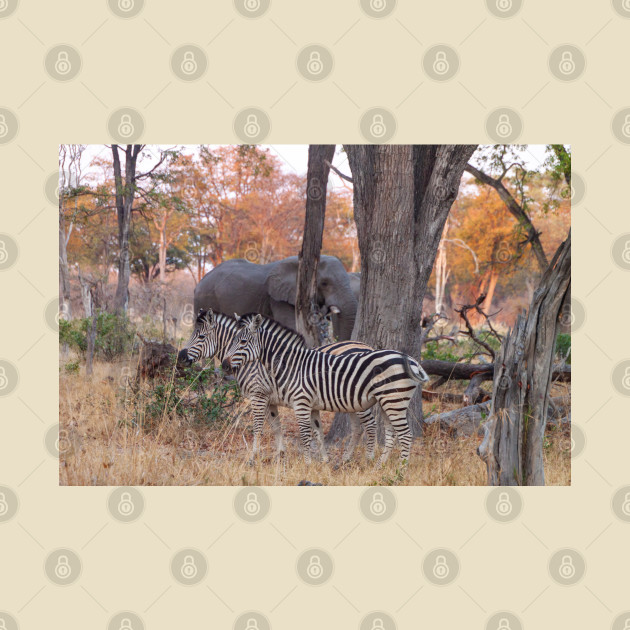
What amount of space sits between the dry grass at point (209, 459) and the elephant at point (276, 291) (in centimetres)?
672

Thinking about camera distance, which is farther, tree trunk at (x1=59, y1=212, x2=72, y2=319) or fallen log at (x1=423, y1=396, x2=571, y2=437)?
tree trunk at (x1=59, y1=212, x2=72, y2=319)

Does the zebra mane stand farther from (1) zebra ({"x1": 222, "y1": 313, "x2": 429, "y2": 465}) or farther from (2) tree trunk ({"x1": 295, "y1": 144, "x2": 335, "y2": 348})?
(2) tree trunk ({"x1": 295, "y1": 144, "x2": 335, "y2": 348})

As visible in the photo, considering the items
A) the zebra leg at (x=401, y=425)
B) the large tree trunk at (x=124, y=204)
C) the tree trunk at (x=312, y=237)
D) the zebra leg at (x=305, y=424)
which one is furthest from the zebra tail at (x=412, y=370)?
the large tree trunk at (x=124, y=204)

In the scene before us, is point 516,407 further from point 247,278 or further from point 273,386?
point 247,278

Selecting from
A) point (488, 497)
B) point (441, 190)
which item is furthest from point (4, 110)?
point (488, 497)

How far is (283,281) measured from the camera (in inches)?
687

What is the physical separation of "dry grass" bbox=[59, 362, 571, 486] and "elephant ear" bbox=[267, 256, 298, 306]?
785 centimetres

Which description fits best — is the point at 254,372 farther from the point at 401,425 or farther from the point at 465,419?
the point at 465,419

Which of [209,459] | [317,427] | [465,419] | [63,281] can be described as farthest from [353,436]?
[63,281]

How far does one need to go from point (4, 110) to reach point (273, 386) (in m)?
4.11

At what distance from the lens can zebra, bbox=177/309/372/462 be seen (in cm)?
768

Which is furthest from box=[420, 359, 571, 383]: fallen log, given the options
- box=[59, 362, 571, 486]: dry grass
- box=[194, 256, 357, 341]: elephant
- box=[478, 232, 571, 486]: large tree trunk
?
box=[478, 232, 571, 486]: large tree trunk

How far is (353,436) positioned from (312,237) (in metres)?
3.07

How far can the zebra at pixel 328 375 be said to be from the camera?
6.94 meters
